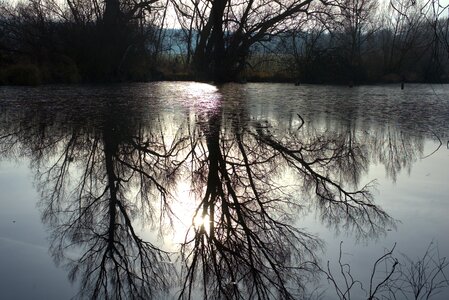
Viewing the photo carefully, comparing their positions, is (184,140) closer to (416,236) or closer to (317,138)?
(317,138)

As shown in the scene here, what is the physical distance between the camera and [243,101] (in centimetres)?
1578

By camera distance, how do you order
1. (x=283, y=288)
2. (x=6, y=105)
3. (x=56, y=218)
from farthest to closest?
(x=6, y=105) < (x=56, y=218) < (x=283, y=288)

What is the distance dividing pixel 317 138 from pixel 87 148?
3913 mm

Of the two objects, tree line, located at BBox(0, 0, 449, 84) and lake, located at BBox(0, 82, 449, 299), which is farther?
tree line, located at BBox(0, 0, 449, 84)

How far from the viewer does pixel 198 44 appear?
29812mm

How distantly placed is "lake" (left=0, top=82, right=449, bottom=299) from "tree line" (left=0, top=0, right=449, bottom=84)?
14082 mm

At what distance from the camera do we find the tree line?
24.1 m

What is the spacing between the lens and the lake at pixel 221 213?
3.27m

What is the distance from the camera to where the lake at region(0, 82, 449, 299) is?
327cm

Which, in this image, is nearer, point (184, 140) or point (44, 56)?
point (184, 140)

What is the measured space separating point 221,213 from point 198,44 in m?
26.3

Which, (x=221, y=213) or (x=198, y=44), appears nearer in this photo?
(x=221, y=213)

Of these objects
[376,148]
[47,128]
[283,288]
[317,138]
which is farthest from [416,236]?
[47,128]

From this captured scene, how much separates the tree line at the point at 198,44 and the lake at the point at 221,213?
46.2 ft
